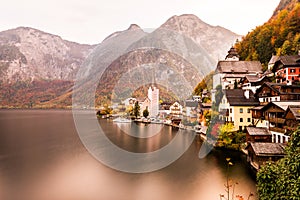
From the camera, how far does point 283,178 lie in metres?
6.78

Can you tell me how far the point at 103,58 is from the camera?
421 ft

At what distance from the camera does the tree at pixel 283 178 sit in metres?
6.53

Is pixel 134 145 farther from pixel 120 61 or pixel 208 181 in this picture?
pixel 120 61

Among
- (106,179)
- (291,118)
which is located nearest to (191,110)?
(291,118)

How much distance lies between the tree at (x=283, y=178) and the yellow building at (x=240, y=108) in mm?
13791

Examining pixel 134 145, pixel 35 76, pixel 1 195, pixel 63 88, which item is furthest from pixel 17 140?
pixel 35 76

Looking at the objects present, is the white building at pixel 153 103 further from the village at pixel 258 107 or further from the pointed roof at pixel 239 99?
the pointed roof at pixel 239 99

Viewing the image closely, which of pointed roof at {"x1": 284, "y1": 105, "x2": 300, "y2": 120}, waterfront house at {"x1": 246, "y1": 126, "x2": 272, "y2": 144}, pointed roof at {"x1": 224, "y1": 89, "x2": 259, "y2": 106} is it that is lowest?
waterfront house at {"x1": 246, "y1": 126, "x2": 272, "y2": 144}

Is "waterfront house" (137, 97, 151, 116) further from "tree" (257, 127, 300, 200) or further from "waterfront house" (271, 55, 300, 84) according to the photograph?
"tree" (257, 127, 300, 200)

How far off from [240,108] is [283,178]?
15.1 meters

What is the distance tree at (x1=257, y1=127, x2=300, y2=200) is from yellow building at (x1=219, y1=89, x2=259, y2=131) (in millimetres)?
13791

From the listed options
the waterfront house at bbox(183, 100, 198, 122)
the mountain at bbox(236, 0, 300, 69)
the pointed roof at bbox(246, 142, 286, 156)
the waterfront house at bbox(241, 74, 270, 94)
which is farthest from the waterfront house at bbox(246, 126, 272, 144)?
the waterfront house at bbox(183, 100, 198, 122)

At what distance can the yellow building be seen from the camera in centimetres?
2108

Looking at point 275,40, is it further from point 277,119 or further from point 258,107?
point 277,119
